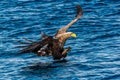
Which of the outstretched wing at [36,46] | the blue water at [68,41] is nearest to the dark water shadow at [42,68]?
the blue water at [68,41]

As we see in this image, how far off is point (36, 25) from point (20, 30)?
3.42 ft

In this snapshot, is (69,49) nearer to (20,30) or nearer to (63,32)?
(63,32)

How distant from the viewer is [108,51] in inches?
922

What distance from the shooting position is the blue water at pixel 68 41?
21.1 m

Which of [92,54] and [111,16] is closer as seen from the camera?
[92,54]

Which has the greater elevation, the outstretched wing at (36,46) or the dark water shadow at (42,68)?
the outstretched wing at (36,46)

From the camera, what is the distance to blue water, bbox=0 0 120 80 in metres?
21.1

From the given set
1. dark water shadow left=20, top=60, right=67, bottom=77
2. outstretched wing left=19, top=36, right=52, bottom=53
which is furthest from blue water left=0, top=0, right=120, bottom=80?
outstretched wing left=19, top=36, right=52, bottom=53

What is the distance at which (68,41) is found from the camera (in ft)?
82.9

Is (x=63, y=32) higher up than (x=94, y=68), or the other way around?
(x=63, y=32)

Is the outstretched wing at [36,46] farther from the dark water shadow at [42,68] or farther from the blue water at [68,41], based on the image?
the blue water at [68,41]

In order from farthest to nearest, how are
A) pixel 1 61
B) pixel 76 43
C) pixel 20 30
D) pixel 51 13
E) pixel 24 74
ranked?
pixel 51 13 < pixel 20 30 < pixel 76 43 < pixel 1 61 < pixel 24 74

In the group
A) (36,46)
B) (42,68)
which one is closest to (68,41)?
(42,68)

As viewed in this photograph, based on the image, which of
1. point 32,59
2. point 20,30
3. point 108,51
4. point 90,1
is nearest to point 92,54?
point 108,51
